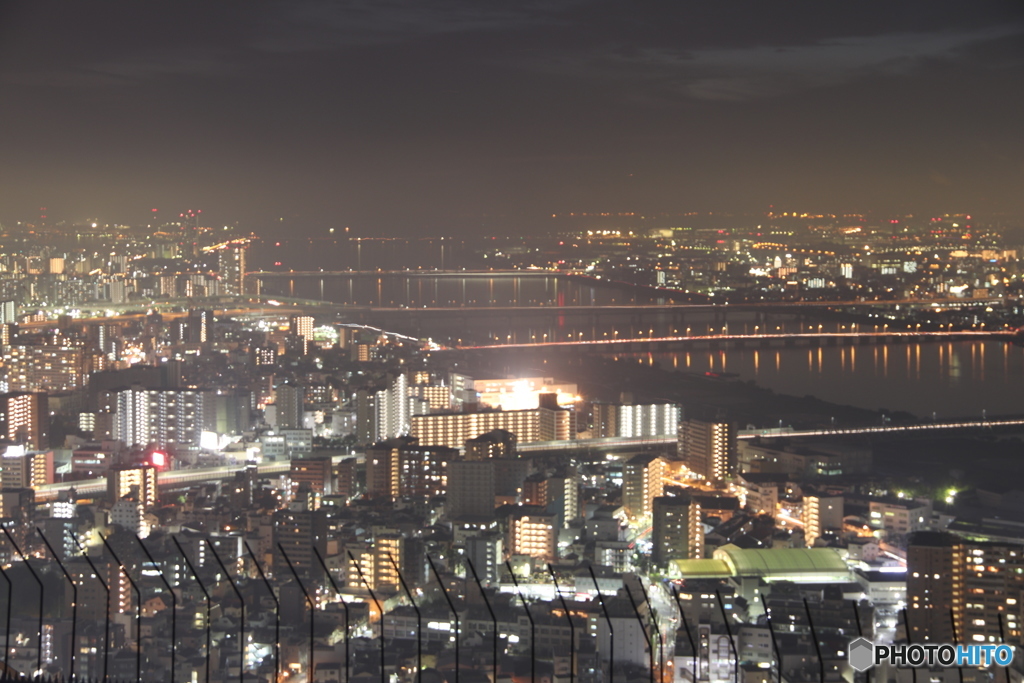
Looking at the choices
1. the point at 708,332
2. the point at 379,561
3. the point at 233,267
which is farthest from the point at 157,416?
the point at 708,332

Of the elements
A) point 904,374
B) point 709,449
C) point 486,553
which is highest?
point 904,374

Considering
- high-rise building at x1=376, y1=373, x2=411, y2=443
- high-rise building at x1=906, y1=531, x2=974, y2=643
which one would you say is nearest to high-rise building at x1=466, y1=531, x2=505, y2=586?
high-rise building at x1=906, y1=531, x2=974, y2=643

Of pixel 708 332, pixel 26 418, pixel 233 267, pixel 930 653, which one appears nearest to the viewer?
pixel 930 653

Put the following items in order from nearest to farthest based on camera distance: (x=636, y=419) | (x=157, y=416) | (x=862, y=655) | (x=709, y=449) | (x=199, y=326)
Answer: (x=862, y=655) → (x=709, y=449) → (x=157, y=416) → (x=636, y=419) → (x=199, y=326)

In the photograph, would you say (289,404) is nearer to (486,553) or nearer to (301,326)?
(486,553)

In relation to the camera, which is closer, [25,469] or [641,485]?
[641,485]

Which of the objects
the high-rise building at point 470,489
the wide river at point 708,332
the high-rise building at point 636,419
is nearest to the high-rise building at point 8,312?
the wide river at point 708,332

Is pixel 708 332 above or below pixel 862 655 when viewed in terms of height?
above

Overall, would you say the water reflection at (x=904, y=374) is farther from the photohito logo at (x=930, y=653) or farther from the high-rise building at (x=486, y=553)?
the photohito logo at (x=930, y=653)
